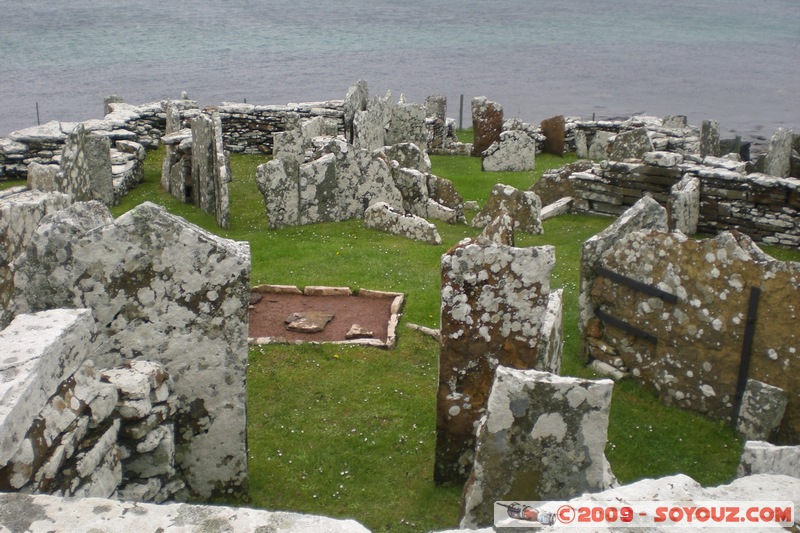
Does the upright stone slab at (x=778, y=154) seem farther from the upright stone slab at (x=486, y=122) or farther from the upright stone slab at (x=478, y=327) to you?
the upright stone slab at (x=478, y=327)

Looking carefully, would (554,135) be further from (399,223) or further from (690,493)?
(690,493)

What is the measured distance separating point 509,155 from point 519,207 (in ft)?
25.1

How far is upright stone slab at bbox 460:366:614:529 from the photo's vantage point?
5945mm

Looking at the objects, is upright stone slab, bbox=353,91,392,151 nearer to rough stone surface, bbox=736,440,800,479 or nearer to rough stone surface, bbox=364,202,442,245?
rough stone surface, bbox=364,202,442,245

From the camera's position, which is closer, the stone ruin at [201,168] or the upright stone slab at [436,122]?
the stone ruin at [201,168]

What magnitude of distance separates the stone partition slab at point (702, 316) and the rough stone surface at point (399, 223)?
226 inches

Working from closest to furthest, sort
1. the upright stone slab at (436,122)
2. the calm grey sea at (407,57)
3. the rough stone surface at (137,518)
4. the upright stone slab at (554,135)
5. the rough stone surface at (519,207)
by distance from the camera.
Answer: the rough stone surface at (137,518), the rough stone surface at (519,207), the upright stone slab at (554,135), the upright stone slab at (436,122), the calm grey sea at (407,57)

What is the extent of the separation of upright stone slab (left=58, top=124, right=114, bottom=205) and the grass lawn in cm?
513

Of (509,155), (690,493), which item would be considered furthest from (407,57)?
(690,493)

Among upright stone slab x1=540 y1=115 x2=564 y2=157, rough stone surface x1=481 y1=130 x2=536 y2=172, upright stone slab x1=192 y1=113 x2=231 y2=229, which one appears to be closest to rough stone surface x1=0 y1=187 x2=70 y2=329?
upright stone slab x1=192 y1=113 x2=231 y2=229

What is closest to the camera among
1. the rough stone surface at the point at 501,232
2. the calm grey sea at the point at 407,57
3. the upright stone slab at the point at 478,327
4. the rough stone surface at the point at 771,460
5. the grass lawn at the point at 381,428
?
the rough stone surface at the point at 771,460

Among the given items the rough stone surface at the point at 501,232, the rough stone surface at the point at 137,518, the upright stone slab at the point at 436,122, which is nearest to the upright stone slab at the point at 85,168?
the rough stone surface at the point at 501,232

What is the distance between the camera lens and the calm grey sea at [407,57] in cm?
5484

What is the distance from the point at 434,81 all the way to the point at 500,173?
141 feet
